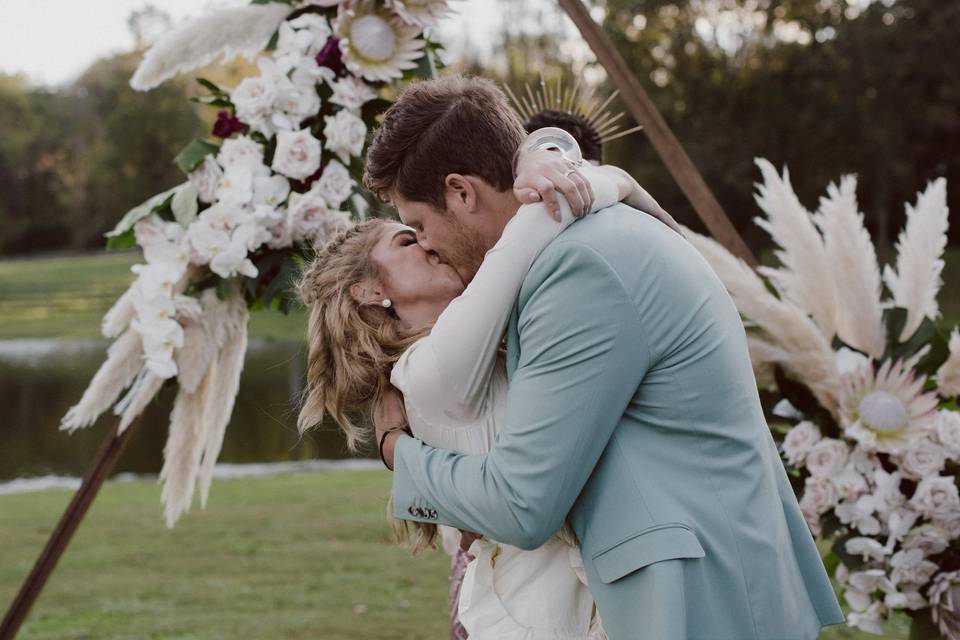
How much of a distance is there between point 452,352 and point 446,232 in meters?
0.38

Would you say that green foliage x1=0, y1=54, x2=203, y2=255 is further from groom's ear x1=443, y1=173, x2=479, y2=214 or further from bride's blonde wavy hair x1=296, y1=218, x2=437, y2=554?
groom's ear x1=443, y1=173, x2=479, y2=214

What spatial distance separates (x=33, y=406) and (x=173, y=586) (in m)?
14.9

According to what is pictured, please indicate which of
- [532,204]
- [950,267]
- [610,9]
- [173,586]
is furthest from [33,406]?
[950,267]

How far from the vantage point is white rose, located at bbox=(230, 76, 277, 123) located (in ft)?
11.8

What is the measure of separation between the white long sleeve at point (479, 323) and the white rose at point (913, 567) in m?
1.96

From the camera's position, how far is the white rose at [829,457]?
3.56 metres

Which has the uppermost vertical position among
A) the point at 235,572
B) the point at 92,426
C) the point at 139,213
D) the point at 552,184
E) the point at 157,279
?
the point at 552,184

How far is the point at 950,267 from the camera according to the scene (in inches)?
1224

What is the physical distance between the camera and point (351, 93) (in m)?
3.69

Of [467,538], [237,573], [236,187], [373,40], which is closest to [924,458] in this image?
[467,538]

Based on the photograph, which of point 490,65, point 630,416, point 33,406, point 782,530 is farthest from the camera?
point 490,65

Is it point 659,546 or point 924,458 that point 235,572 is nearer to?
point 924,458

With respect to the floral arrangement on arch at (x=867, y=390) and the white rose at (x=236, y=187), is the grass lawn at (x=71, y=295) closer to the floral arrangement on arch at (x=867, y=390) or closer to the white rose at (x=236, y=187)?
the white rose at (x=236, y=187)

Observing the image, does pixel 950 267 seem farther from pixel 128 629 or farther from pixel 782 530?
pixel 782 530
